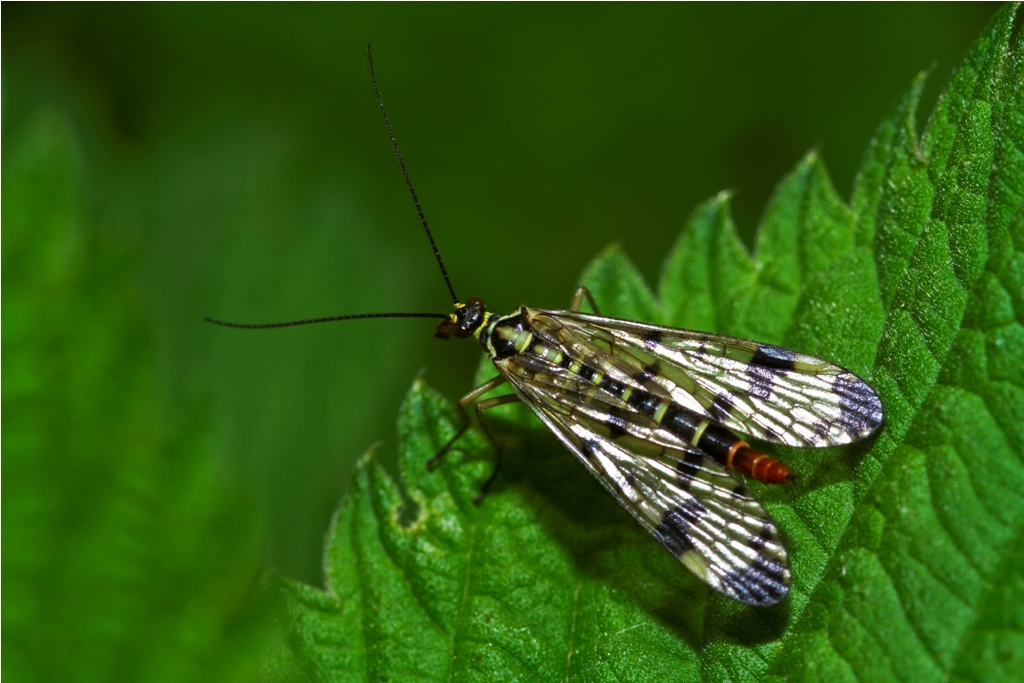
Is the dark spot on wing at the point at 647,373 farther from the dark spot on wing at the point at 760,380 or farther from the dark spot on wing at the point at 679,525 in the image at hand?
the dark spot on wing at the point at 679,525

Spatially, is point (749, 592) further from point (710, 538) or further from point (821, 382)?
point (821, 382)

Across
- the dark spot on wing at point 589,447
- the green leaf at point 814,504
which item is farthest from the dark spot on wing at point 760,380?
the dark spot on wing at point 589,447

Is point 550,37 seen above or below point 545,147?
above

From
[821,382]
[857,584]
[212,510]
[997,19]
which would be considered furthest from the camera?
[212,510]

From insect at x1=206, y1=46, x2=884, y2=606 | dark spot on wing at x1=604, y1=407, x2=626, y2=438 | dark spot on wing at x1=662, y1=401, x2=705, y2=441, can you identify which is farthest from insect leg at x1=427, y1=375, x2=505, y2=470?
dark spot on wing at x1=662, y1=401, x2=705, y2=441

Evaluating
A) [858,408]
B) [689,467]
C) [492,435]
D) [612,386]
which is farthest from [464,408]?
[858,408]

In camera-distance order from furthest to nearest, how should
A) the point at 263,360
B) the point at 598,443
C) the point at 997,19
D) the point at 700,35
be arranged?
the point at 700,35 → the point at 263,360 → the point at 598,443 → the point at 997,19

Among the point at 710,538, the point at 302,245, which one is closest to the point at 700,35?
the point at 302,245

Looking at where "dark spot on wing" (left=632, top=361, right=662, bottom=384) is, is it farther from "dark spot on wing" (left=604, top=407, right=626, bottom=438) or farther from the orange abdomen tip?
the orange abdomen tip
